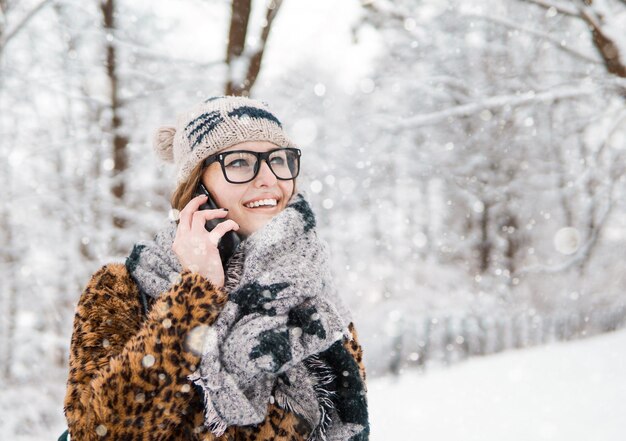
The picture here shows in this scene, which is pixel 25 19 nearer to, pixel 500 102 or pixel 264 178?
pixel 264 178

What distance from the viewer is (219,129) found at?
1.68 metres

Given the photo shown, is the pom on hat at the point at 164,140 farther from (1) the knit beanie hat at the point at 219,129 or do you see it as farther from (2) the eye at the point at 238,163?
(2) the eye at the point at 238,163

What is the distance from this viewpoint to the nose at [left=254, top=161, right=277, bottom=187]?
1650 mm

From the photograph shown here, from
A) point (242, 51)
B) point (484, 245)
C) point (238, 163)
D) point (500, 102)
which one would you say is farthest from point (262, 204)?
point (484, 245)

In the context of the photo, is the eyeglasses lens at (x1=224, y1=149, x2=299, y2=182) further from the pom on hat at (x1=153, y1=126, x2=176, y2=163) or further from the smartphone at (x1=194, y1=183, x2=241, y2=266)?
the pom on hat at (x1=153, y1=126, x2=176, y2=163)

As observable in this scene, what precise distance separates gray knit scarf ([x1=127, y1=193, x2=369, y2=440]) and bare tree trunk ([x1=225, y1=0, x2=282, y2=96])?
2442 millimetres

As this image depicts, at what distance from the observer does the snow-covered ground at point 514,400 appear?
4.23 m

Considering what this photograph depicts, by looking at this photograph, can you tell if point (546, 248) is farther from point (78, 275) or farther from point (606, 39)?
point (78, 275)

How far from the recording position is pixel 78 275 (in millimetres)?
5633

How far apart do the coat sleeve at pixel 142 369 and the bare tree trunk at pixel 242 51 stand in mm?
2789

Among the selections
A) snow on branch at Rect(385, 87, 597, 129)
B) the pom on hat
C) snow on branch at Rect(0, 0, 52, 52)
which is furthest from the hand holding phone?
snow on branch at Rect(385, 87, 597, 129)

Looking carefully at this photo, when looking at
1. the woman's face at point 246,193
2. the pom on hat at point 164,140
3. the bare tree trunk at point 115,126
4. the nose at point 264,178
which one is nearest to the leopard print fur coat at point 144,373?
the woman's face at point 246,193

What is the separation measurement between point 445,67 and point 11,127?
7162mm

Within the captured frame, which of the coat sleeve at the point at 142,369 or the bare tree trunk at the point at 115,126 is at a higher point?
the bare tree trunk at the point at 115,126
